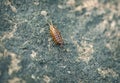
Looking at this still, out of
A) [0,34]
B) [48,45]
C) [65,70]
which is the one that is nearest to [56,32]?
[48,45]

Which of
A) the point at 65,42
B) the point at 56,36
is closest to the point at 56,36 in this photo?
the point at 56,36

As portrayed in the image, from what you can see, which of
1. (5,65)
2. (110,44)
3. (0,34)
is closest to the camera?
(5,65)

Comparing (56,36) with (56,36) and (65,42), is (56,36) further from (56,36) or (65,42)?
(65,42)

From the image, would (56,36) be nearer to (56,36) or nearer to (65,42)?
(56,36)

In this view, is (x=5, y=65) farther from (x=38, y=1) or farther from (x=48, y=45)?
(x=38, y=1)

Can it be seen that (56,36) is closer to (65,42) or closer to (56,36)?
(56,36)

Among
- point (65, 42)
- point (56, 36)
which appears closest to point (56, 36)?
point (56, 36)

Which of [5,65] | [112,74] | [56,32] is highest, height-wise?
[56,32]

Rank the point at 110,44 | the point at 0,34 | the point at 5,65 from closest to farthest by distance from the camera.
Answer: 1. the point at 5,65
2. the point at 0,34
3. the point at 110,44
